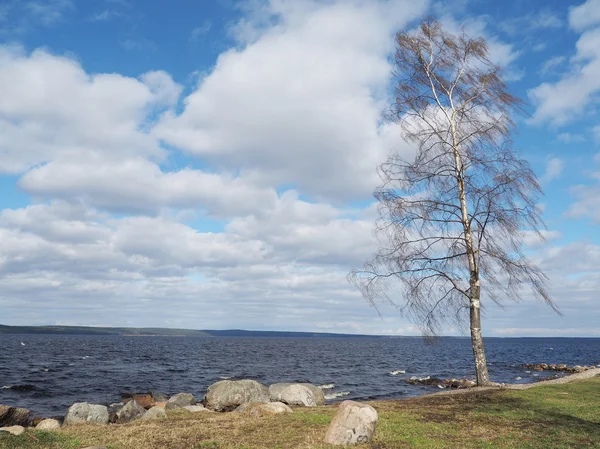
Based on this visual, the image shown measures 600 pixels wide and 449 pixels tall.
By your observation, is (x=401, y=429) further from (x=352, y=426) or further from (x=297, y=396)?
(x=297, y=396)

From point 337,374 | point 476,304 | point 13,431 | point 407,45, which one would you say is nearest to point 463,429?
point 476,304

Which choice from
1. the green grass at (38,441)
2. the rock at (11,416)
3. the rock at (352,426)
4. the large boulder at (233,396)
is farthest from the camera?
the large boulder at (233,396)

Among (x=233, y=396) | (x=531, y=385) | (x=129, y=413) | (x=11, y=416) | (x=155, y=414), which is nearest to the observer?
(x=155, y=414)

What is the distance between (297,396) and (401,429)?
897cm

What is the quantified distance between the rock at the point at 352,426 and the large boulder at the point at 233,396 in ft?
38.3

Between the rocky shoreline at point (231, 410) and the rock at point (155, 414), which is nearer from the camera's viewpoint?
the rocky shoreline at point (231, 410)

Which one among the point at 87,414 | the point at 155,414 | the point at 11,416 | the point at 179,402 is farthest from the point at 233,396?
the point at 11,416

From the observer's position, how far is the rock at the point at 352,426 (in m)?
9.98

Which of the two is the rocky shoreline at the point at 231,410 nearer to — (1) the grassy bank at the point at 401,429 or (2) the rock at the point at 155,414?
(2) the rock at the point at 155,414

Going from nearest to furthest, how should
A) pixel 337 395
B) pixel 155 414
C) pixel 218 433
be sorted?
pixel 218 433 → pixel 155 414 → pixel 337 395

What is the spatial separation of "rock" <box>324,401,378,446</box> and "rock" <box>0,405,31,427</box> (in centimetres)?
1269

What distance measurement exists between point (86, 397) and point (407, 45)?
29.2 meters

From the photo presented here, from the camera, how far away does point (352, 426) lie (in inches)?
396

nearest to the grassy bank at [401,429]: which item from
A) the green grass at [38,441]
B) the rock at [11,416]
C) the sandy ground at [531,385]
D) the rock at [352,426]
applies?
the green grass at [38,441]
